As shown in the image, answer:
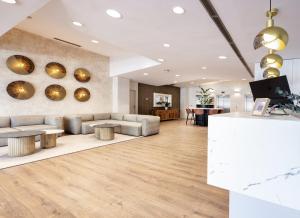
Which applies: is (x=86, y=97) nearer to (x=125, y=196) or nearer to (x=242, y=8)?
(x=125, y=196)

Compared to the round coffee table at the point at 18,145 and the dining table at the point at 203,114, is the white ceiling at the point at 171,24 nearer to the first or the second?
the round coffee table at the point at 18,145

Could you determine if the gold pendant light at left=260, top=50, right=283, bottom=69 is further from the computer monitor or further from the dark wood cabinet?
the dark wood cabinet

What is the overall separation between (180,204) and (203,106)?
8346 mm

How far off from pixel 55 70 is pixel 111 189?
5478 millimetres

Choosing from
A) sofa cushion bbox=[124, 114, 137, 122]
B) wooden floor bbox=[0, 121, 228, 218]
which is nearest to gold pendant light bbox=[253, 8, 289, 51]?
wooden floor bbox=[0, 121, 228, 218]

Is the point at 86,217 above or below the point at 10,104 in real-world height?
below

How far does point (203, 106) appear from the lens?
9820 mm

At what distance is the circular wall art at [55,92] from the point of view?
611cm

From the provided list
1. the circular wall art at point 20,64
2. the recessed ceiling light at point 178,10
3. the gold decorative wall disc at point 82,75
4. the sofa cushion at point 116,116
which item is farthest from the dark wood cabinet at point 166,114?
the recessed ceiling light at point 178,10

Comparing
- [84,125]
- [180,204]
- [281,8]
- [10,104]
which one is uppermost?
[281,8]

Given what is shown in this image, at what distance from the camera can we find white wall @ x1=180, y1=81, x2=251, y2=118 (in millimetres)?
12477

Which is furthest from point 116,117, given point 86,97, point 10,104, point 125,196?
point 125,196

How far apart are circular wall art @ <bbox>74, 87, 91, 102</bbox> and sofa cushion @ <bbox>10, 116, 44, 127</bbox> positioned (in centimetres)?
161

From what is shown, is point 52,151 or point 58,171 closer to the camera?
point 58,171
